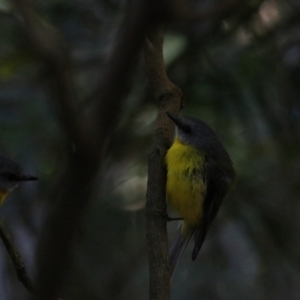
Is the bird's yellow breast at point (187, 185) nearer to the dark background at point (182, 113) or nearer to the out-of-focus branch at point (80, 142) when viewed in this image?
the dark background at point (182, 113)

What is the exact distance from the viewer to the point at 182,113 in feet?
16.6

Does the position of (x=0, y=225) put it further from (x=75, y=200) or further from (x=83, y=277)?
(x=83, y=277)

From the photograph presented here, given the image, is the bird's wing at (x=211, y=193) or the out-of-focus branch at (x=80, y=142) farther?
the bird's wing at (x=211, y=193)

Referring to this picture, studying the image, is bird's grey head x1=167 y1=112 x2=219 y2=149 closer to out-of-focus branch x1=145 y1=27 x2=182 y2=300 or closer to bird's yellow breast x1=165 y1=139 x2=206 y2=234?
Result: bird's yellow breast x1=165 y1=139 x2=206 y2=234

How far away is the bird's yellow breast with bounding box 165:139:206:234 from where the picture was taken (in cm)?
383

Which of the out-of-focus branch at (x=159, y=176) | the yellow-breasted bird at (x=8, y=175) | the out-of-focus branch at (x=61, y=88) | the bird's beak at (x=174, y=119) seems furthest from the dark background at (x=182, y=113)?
the out-of-focus branch at (x=61, y=88)

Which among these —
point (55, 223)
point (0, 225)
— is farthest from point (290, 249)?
point (55, 223)

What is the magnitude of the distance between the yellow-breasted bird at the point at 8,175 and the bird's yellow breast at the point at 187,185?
0.86 metres

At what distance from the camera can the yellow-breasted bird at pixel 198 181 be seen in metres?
3.99

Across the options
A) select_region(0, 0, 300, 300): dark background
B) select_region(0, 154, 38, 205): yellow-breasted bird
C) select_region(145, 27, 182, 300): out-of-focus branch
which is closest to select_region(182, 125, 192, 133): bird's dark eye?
select_region(145, 27, 182, 300): out-of-focus branch

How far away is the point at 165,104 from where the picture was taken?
3711 mm

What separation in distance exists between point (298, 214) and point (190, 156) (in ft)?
6.85

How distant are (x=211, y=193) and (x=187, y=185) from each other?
0.52ft

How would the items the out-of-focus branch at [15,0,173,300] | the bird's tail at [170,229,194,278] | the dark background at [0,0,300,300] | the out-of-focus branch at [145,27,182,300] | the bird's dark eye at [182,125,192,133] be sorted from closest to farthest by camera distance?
the out-of-focus branch at [15,0,173,300] < the out-of-focus branch at [145,27,182,300] < the bird's tail at [170,229,194,278] < the bird's dark eye at [182,125,192,133] < the dark background at [0,0,300,300]
